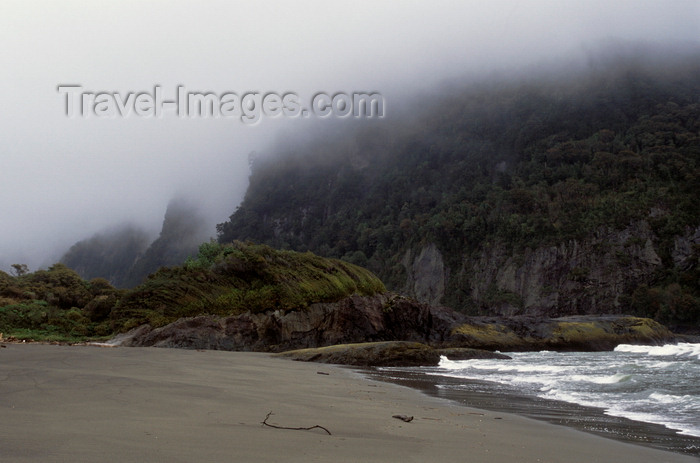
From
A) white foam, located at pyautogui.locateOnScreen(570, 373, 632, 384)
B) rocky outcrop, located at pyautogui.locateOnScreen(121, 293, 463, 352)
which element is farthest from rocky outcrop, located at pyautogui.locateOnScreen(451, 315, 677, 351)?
white foam, located at pyautogui.locateOnScreen(570, 373, 632, 384)

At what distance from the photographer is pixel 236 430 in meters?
3.61

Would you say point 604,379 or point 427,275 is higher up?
point 604,379

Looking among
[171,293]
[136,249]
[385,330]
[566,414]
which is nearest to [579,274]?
[385,330]

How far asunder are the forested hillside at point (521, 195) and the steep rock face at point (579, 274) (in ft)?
0.52

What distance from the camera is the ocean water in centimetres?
582

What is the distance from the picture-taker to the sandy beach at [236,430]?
2.81 metres

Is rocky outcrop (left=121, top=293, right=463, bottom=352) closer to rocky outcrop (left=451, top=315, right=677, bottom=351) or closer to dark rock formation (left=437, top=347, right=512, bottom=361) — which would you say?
rocky outcrop (left=451, top=315, right=677, bottom=351)

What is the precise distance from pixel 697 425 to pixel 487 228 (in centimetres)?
6897

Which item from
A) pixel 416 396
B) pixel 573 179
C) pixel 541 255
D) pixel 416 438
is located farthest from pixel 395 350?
pixel 573 179

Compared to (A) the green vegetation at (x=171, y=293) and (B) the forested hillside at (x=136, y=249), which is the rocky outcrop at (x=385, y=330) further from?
(B) the forested hillside at (x=136, y=249)

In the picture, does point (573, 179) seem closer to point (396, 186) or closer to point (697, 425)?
point (396, 186)

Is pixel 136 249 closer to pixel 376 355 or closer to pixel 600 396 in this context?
pixel 376 355

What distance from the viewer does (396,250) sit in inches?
3280

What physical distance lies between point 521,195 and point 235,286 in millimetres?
59168
